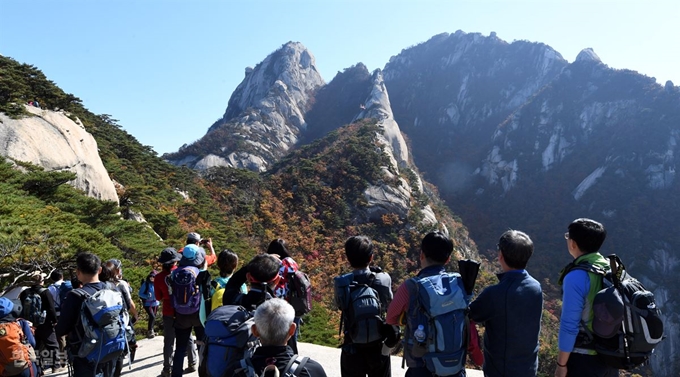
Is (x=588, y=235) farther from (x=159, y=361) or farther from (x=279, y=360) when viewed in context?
(x=159, y=361)

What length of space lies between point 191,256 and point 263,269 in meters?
1.77

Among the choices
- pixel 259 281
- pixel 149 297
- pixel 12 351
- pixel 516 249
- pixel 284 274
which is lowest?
pixel 149 297

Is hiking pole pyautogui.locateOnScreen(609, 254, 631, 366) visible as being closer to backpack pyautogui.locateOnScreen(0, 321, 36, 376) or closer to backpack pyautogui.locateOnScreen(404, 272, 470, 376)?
backpack pyautogui.locateOnScreen(404, 272, 470, 376)

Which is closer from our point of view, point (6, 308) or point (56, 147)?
point (6, 308)

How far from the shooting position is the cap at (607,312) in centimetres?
234

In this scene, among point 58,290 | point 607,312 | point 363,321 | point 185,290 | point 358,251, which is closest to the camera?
point 607,312

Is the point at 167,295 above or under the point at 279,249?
under

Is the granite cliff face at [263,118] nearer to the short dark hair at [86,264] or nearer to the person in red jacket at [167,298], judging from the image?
the person in red jacket at [167,298]

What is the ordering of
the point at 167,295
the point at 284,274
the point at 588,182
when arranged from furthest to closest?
the point at 588,182 → the point at 167,295 → the point at 284,274

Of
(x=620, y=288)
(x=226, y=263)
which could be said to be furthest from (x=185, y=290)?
(x=620, y=288)

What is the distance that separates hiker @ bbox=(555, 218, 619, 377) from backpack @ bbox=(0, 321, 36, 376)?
453cm

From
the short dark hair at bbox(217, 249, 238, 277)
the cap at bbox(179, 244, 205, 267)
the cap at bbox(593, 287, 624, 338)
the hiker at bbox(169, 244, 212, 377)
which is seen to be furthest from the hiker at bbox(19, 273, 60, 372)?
the cap at bbox(593, 287, 624, 338)

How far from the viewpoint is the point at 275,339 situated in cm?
200

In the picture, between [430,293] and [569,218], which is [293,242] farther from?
[569,218]
